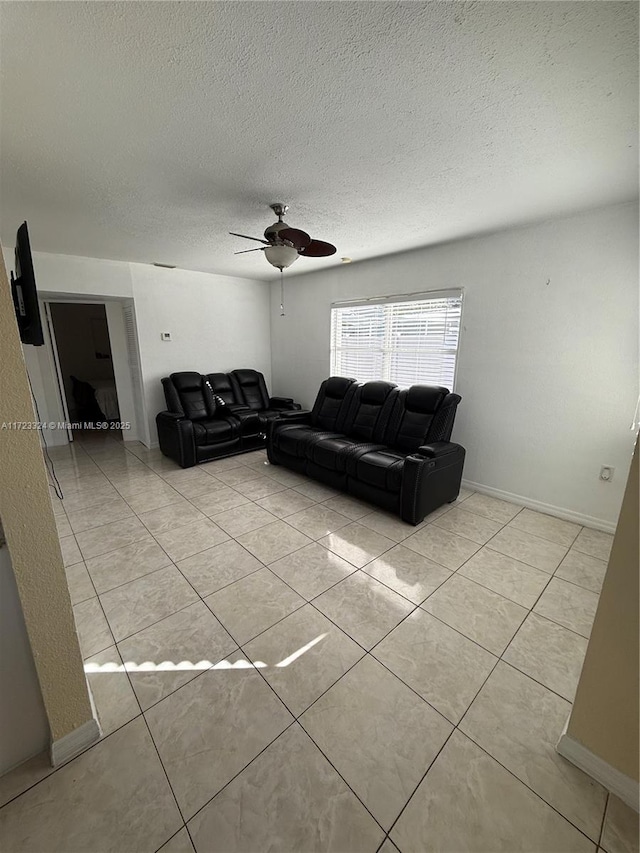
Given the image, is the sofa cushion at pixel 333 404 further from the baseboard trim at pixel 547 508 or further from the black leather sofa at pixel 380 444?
the baseboard trim at pixel 547 508

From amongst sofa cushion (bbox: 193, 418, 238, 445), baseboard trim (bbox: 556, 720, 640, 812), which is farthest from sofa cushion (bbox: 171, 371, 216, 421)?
baseboard trim (bbox: 556, 720, 640, 812)

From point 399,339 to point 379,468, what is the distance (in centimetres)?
180

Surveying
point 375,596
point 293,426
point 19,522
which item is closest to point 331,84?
point 19,522

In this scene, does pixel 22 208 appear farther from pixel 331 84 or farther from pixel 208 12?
pixel 331 84

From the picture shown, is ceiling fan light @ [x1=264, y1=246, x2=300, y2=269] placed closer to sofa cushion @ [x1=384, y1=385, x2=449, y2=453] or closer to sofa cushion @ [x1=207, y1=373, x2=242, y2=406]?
sofa cushion @ [x1=384, y1=385, x2=449, y2=453]

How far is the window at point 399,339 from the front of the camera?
3.45 meters

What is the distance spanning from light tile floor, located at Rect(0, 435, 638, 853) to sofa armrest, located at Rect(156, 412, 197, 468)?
1265mm

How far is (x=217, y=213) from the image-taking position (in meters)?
2.52

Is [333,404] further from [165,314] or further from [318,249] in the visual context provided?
[165,314]

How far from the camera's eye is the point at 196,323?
4750mm

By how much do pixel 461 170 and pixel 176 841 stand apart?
10.3ft

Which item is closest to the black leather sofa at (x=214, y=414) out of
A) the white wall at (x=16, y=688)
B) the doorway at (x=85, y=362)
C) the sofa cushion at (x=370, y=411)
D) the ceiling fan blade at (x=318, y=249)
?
the sofa cushion at (x=370, y=411)

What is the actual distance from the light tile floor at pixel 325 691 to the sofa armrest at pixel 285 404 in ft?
8.14

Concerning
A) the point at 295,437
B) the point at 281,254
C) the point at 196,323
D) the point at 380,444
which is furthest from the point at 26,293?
the point at 196,323
